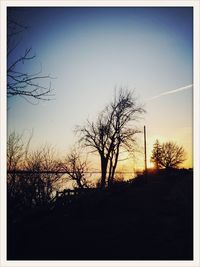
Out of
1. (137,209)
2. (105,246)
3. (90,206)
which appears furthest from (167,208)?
(105,246)

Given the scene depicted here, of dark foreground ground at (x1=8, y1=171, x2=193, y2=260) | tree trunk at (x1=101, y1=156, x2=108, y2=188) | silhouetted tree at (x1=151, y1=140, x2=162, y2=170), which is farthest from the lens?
silhouetted tree at (x1=151, y1=140, x2=162, y2=170)

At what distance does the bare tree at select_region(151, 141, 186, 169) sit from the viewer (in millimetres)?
41844

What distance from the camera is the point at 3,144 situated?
3512 mm

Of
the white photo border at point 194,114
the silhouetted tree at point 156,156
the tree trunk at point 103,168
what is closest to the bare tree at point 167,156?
the silhouetted tree at point 156,156

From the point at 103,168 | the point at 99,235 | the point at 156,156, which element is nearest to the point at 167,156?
the point at 156,156

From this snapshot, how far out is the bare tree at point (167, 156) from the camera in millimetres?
41844

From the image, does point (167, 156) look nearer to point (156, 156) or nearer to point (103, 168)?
point (156, 156)

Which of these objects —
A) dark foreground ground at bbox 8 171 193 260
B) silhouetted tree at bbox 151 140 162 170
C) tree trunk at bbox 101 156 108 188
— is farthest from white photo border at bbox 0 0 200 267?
→ silhouetted tree at bbox 151 140 162 170

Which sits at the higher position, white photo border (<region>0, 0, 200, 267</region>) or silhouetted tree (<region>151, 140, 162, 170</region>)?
white photo border (<region>0, 0, 200, 267</region>)

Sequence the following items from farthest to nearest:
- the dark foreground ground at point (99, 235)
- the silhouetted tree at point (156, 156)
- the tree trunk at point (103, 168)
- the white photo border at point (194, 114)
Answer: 1. the silhouetted tree at point (156, 156)
2. the tree trunk at point (103, 168)
3. the dark foreground ground at point (99, 235)
4. the white photo border at point (194, 114)

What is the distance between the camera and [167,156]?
1694 inches

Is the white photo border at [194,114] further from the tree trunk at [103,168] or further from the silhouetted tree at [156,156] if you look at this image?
the silhouetted tree at [156,156]

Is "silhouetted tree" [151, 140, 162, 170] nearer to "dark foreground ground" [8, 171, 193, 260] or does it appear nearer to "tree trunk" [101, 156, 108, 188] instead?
"tree trunk" [101, 156, 108, 188]
